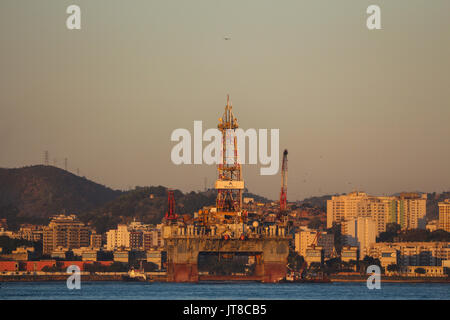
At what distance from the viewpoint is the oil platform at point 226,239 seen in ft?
385

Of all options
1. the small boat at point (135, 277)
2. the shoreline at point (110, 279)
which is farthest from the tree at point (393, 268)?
the small boat at point (135, 277)

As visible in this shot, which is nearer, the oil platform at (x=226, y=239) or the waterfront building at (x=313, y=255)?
the oil platform at (x=226, y=239)

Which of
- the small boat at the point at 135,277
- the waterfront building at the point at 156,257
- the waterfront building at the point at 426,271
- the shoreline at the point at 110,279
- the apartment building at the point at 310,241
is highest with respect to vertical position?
the apartment building at the point at 310,241

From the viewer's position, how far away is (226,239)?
117 meters

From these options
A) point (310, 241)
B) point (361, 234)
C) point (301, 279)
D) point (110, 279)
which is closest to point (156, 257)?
point (110, 279)

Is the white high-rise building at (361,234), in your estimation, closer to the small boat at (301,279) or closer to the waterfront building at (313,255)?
the waterfront building at (313,255)

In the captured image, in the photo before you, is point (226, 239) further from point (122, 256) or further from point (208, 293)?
point (122, 256)

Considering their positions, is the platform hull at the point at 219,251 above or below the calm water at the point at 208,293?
above

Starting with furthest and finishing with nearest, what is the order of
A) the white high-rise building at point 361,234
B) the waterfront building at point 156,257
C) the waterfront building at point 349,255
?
1. the white high-rise building at point 361,234
2. the waterfront building at point 349,255
3. the waterfront building at point 156,257

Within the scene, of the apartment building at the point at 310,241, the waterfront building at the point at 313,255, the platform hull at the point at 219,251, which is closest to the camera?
the platform hull at the point at 219,251

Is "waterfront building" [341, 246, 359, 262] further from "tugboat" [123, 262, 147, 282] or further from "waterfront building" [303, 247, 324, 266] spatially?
"tugboat" [123, 262, 147, 282]

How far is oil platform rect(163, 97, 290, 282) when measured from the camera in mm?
117375

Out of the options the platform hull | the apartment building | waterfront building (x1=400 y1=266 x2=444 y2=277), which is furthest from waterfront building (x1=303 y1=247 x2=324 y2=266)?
the platform hull
